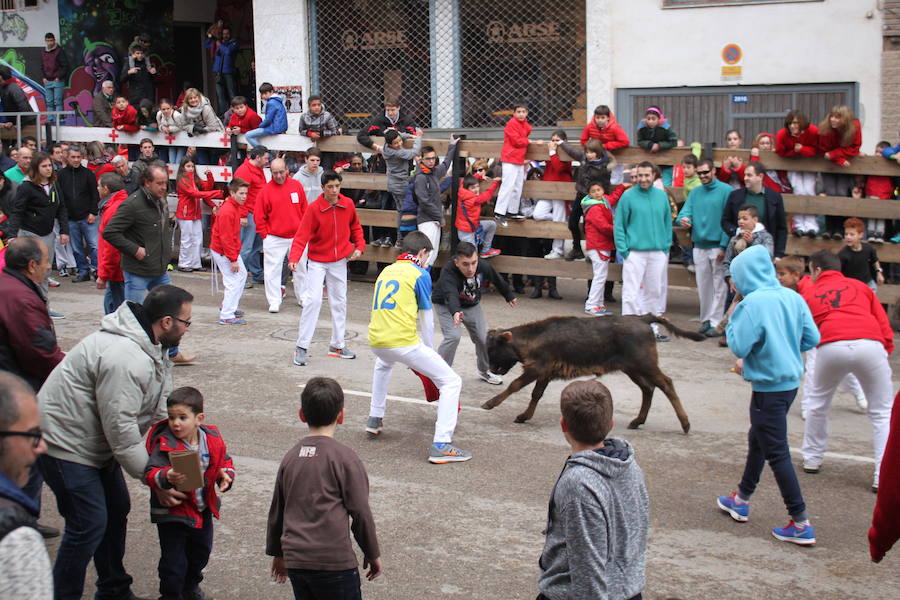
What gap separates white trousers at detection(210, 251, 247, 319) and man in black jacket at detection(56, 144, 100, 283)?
3406 mm

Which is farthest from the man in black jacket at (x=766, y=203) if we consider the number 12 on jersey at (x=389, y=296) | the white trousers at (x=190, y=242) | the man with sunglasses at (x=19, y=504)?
the man with sunglasses at (x=19, y=504)

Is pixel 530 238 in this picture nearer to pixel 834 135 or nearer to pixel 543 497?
pixel 834 135

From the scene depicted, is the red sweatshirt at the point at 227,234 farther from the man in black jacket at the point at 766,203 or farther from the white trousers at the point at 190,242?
the man in black jacket at the point at 766,203

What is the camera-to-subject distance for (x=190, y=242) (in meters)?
16.0

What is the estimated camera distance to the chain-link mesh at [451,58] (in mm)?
17141

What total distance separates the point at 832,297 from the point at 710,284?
5.05 meters

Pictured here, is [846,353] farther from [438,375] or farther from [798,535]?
[438,375]

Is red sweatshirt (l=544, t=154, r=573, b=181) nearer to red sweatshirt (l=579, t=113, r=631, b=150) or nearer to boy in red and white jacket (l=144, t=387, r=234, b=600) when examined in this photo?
red sweatshirt (l=579, t=113, r=631, b=150)

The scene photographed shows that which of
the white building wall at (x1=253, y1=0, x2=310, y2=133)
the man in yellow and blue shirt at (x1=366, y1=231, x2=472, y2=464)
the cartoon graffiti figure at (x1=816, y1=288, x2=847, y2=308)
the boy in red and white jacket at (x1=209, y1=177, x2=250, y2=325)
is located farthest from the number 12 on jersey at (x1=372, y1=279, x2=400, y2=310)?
the white building wall at (x1=253, y1=0, x2=310, y2=133)

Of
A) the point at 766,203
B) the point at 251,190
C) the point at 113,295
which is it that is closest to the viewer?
the point at 113,295

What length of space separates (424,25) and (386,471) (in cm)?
1165

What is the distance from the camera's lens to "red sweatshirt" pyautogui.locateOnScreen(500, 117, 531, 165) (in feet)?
46.5

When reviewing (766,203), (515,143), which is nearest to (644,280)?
(766,203)

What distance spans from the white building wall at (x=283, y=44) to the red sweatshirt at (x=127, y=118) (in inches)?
94.0
